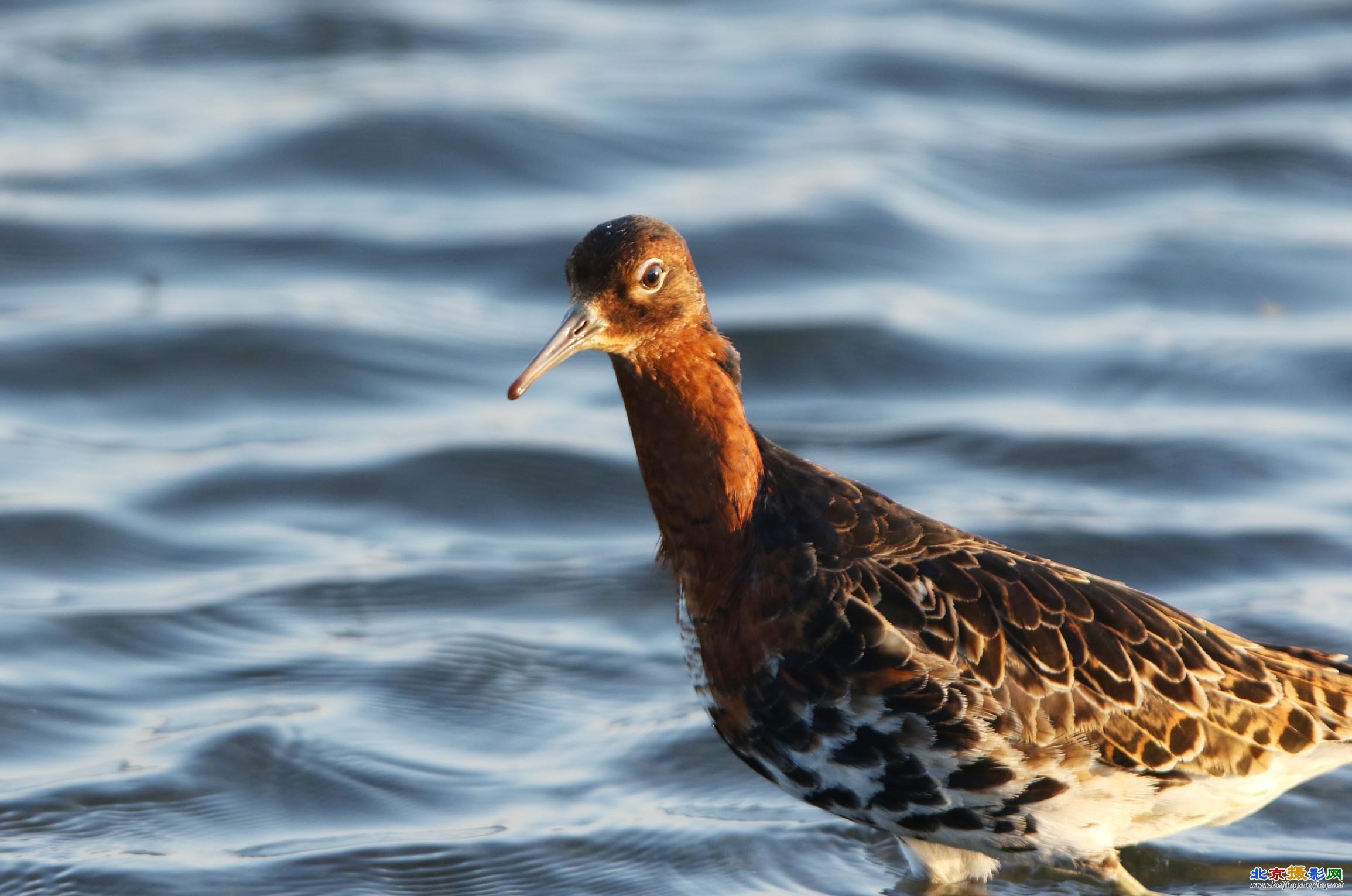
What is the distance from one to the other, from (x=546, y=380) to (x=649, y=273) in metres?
6.72

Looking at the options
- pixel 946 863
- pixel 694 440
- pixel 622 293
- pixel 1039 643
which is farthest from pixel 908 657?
pixel 622 293

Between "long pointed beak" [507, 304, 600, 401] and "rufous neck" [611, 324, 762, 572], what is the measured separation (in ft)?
0.89

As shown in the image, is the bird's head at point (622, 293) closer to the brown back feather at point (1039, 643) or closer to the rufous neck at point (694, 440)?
the rufous neck at point (694, 440)

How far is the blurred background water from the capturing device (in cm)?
930

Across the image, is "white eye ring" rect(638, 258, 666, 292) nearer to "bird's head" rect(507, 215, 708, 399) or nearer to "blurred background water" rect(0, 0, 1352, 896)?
"bird's head" rect(507, 215, 708, 399)

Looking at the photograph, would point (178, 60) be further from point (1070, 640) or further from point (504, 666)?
point (1070, 640)

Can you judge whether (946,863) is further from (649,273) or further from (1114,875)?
(649,273)

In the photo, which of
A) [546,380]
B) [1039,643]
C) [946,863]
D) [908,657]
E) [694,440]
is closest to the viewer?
[908,657]

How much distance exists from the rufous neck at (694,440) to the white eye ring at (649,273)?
0.26 metres

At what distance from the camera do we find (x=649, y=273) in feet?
25.2

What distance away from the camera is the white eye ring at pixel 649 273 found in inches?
301

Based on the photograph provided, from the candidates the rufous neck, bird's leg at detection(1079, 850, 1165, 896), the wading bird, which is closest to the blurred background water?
bird's leg at detection(1079, 850, 1165, 896)

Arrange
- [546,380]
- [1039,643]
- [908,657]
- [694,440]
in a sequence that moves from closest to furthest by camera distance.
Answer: [908,657] < [1039,643] < [694,440] < [546,380]

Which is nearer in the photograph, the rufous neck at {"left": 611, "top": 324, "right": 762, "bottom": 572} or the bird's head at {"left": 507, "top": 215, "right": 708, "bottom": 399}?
the bird's head at {"left": 507, "top": 215, "right": 708, "bottom": 399}
